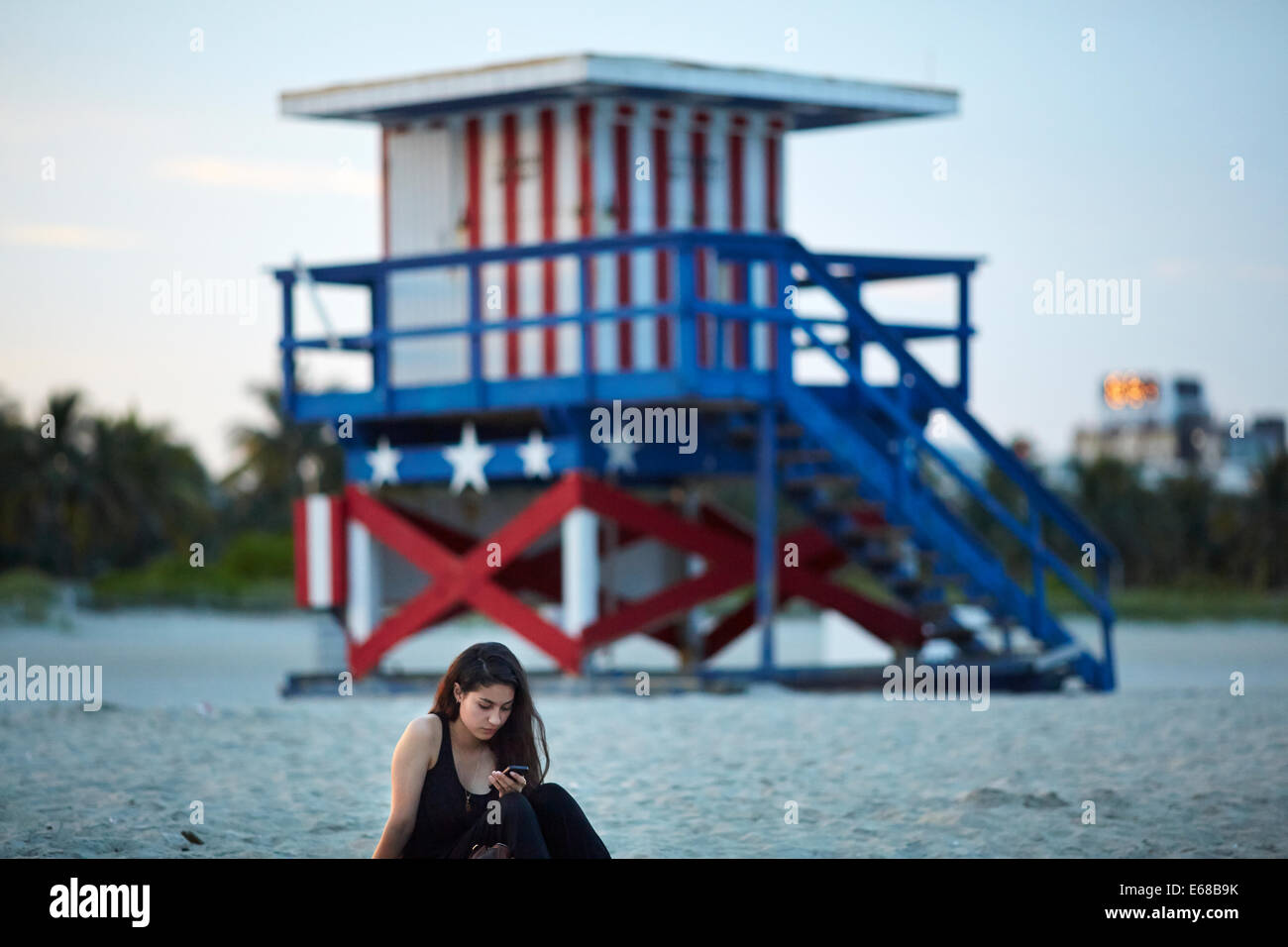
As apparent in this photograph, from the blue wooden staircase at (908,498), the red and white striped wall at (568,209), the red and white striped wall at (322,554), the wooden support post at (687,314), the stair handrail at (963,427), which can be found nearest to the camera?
the wooden support post at (687,314)

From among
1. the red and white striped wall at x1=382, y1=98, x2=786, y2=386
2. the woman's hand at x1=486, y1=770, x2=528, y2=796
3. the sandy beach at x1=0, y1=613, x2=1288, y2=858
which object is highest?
the red and white striped wall at x1=382, y1=98, x2=786, y2=386

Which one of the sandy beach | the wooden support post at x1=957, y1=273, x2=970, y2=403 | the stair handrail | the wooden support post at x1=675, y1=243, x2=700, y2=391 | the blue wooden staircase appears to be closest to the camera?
the sandy beach

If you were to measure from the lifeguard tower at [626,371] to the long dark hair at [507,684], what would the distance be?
7.48 metres

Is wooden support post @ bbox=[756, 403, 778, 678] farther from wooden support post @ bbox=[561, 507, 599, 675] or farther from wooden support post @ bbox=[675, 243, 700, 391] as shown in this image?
wooden support post @ bbox=[561, 507, 599, 675]

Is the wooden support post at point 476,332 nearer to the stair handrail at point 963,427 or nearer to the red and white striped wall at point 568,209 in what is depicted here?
the red and white striped wall at point 568,209

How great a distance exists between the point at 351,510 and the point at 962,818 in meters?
8.52

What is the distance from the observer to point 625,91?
1455 cm

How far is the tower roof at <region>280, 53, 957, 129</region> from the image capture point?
14.3 meters

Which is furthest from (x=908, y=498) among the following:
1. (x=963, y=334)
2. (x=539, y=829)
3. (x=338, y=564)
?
(x=539, y=829)

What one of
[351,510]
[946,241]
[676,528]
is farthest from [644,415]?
[946,241]

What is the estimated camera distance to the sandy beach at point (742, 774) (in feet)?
27.0

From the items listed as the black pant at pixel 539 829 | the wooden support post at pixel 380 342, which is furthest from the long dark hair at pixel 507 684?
the wooden support post at pixel 380 342

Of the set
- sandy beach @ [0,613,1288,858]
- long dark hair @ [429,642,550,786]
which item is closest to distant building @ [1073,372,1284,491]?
sandy beach @ [0,613,1288,858]

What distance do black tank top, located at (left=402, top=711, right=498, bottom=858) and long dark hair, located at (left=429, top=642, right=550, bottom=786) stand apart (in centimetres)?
13
